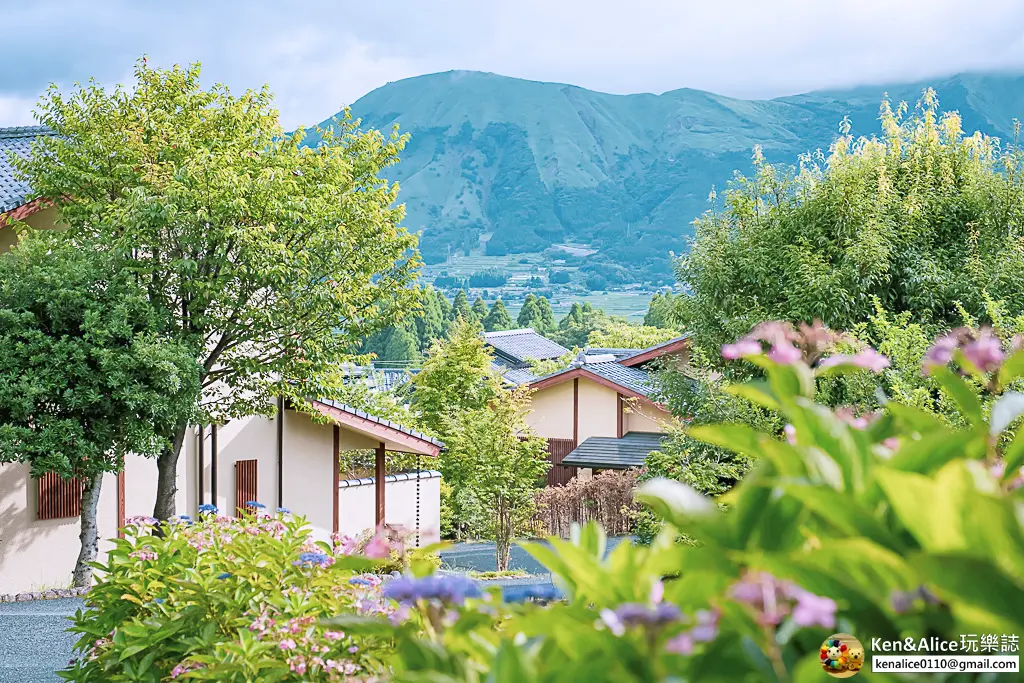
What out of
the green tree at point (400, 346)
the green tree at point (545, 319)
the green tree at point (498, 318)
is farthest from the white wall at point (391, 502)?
the green tree at point (545, 319)

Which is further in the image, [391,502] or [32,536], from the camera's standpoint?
[391,502]

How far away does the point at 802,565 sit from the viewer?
3.18 ft

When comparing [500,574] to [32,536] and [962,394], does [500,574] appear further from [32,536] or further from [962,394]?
[962,394]

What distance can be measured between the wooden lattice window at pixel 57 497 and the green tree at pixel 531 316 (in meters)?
58.9

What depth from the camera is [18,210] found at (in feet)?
41.0

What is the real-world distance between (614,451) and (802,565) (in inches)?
995

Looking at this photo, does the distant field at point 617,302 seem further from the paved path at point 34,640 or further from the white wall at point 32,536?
the paved path at point 34,640

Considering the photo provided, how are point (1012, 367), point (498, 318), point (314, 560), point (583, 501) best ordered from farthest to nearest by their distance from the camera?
point (498, 318) < point (583, 501) < point (314, 560) < point (1012, 367)

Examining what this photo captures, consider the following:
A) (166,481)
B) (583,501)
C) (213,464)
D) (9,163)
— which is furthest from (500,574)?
(9,163)

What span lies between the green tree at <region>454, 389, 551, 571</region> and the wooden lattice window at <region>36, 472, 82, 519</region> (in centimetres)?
891

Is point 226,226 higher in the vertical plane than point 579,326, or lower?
lower

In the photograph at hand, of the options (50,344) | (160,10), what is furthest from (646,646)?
(160,10)

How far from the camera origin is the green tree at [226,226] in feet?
38.6

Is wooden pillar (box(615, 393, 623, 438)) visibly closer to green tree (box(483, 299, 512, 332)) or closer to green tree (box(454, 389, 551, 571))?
green tree (box(454, 389, 551, 571))
